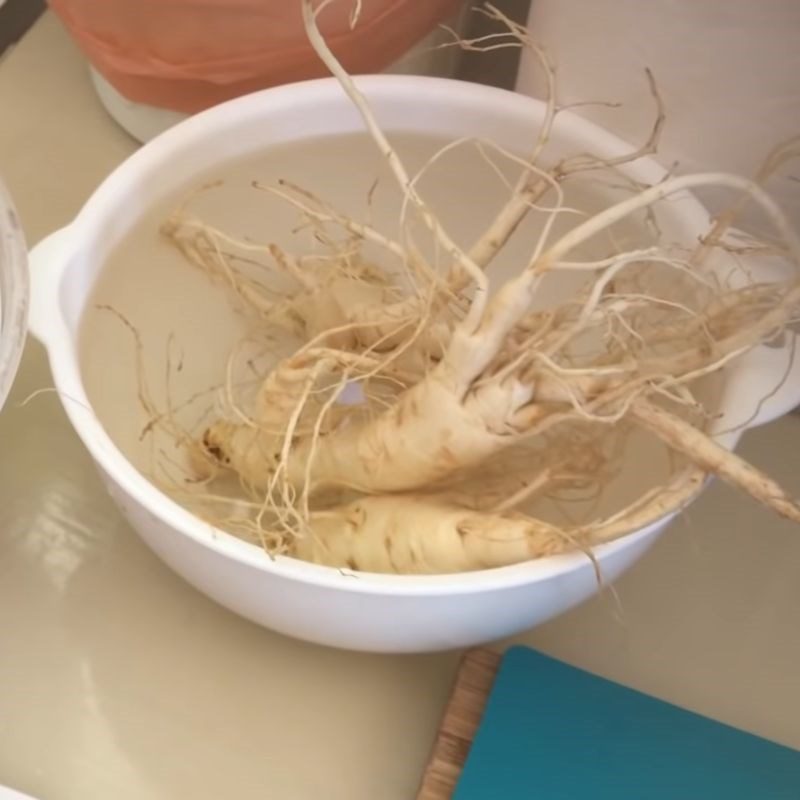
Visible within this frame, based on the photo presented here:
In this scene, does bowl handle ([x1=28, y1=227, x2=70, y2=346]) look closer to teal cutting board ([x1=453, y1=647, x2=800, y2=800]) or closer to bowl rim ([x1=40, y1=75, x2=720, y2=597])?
bowl rim ([x1=40, y1=75, x2=720, y2=597])

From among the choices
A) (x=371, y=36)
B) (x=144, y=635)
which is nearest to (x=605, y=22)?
(x=371, y=36)

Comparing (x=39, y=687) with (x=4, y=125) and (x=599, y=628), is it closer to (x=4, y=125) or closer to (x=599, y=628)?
(x=599, y=628)

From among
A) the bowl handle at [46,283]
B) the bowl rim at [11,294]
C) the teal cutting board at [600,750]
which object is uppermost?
the bowl rim at [11,294]

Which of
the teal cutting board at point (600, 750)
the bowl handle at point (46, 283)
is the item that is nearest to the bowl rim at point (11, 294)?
the bowl handle at point (46, 283)

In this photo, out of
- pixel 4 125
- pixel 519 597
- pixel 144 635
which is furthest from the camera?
pixel 4 125

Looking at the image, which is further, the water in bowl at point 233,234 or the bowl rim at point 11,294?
the water in bowl at point 233,234

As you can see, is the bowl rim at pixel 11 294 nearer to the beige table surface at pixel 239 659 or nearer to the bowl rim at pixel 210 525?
the bowl rim at pixel 210 525

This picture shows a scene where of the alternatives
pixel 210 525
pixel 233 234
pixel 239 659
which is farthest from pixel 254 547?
pixel 233 234
